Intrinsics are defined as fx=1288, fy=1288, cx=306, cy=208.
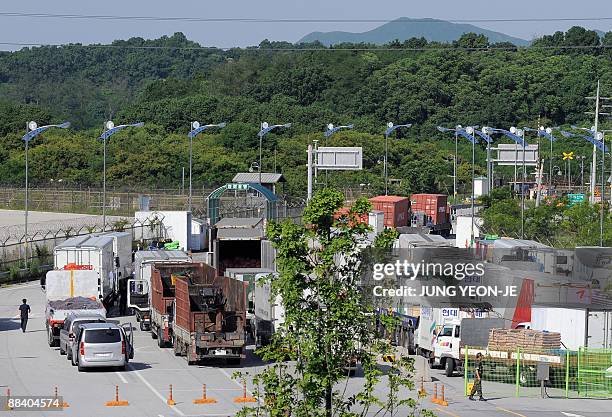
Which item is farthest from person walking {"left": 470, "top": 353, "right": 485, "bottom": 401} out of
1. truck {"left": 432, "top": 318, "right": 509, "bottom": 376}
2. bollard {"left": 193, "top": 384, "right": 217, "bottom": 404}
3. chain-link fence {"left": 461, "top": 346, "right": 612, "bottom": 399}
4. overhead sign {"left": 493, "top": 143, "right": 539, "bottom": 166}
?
overhead sign {"left": 493, "top": 143, "right": 539, "bottom": 166}

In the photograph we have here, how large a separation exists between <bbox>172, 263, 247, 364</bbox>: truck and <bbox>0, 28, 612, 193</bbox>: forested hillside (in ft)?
254

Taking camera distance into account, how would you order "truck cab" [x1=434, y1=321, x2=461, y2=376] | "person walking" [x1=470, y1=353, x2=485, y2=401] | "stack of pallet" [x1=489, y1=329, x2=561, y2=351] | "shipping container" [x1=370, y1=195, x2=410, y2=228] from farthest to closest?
1. "shipping container" [x1=370, y1=195, x2=410, y2=228]
2. "truck cab" [x1=434, y1=321, x2=461, y2=376]
3. "stack of pallet" [x1=489, y1=329, x2=561, y2=351]
4. "person walking" [x1=470, y1=353, x2=485, y2=401]

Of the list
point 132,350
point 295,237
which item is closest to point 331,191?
point 295,237

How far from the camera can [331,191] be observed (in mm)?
18656

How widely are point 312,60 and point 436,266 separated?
152623 millimetres

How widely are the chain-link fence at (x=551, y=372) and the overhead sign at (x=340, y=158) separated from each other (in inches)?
2288

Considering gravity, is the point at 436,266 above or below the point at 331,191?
below

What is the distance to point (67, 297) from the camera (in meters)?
46.4

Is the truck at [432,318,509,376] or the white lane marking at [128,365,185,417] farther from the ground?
the truck at [432,318,509,376]

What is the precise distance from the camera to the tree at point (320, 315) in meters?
17.9

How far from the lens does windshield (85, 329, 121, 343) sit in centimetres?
3697

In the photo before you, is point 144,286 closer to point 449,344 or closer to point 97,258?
point 97,258

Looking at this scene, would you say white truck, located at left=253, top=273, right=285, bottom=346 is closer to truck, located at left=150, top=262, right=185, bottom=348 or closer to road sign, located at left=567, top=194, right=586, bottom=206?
truck, located at left=150, top=262, right=185, bottom=348

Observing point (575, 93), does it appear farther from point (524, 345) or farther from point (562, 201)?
point (524, 345)
